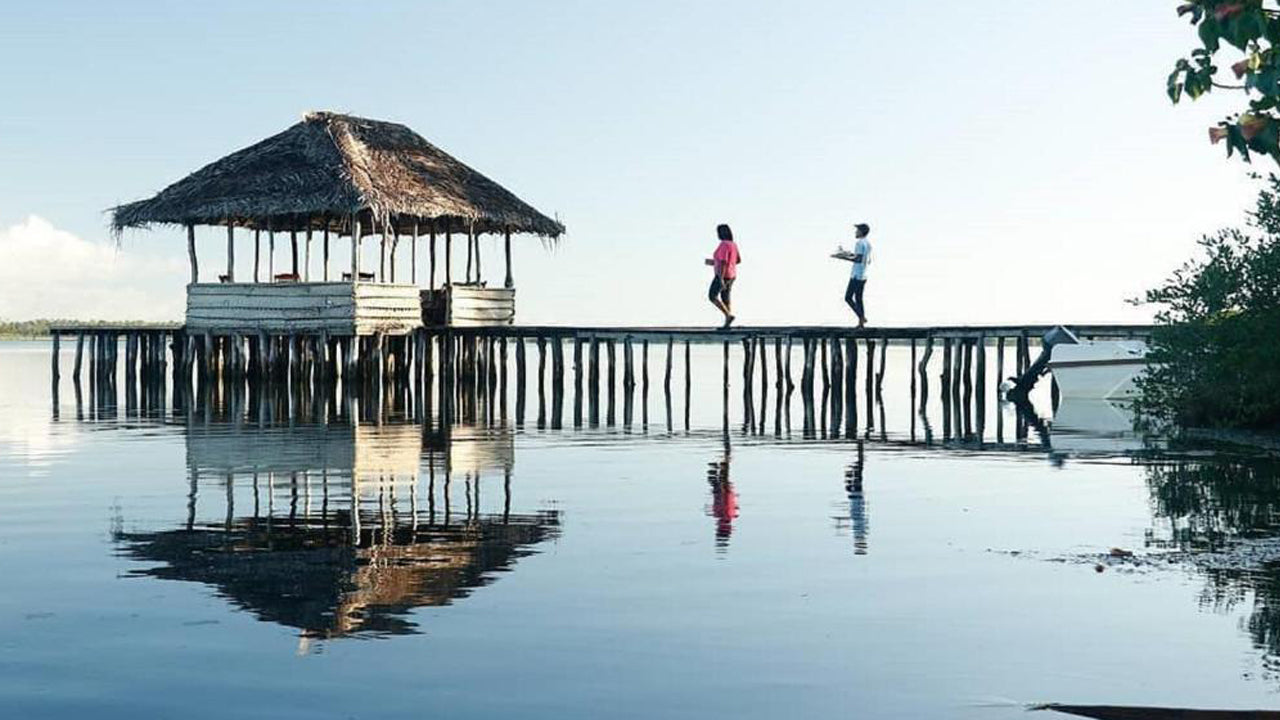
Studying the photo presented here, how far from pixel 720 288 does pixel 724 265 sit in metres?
0.66

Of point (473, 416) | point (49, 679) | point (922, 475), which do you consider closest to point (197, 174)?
point (473, 416)

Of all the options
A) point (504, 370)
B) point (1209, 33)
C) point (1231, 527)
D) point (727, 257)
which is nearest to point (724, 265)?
point (727, 257)

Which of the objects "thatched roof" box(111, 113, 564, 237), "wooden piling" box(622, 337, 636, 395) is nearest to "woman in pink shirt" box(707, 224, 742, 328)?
"wooden piling" box(622, 337, 636, 395)

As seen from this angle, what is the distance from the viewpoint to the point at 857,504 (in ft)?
46.4

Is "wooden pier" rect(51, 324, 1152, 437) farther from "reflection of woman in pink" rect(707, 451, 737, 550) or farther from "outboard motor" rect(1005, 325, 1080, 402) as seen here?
"reflection of woman in pink" rect(707, 451, 737, 550)

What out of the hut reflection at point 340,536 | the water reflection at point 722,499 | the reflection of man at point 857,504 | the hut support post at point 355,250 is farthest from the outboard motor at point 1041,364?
the hut reflection at point 340,536

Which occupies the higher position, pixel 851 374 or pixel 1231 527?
pixel 851 374

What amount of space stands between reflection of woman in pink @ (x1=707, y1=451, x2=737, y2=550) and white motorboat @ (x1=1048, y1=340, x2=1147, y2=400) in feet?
51.1

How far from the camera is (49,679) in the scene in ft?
23.4

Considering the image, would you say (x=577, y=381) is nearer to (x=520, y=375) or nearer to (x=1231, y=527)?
(x=520, y=375)

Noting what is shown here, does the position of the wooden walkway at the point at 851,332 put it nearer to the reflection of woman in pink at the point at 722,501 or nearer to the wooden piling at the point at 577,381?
the wooden piling at the point at 577,381

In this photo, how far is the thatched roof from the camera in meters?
32.6

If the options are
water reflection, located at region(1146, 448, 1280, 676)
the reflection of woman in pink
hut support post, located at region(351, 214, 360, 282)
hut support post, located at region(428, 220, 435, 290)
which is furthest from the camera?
hut support post, located at region(428, 220, 435, 290)

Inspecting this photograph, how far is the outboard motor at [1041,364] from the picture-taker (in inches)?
1281
